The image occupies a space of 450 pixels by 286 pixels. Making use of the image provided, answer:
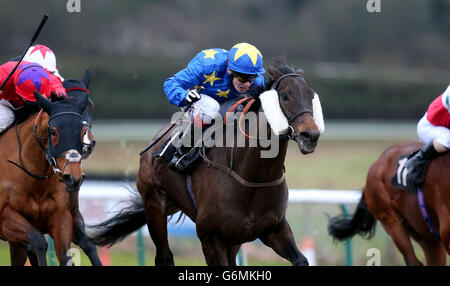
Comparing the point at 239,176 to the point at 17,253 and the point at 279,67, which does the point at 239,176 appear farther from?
the point at 17,253

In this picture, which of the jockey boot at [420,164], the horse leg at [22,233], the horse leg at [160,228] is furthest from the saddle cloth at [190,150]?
the jockey boot at [420,164]

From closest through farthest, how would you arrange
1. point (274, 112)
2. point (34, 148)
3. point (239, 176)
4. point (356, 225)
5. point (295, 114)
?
point (295, 114) → point (274, 112) → point (239, 176) → point (34, 148) → point (356, 225)

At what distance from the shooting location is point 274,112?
4375mm

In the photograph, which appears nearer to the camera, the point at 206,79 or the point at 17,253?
the point at 206,79

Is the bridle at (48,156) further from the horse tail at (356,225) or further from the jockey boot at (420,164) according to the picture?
the horse tail at (356,225)

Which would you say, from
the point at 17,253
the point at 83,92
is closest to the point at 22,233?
the point at 17,253

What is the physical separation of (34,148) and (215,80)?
4.29ft

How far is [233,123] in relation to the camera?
4.89 meters

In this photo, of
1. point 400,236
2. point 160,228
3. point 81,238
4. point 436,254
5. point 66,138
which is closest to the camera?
point 66,138

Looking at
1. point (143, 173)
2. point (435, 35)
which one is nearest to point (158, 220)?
point (143, 173)

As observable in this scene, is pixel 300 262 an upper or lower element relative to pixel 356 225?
upper

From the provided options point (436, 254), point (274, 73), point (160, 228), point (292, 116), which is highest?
point (274, 73)

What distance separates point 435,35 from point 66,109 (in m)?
23.4

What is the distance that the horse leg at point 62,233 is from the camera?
4.85 m
